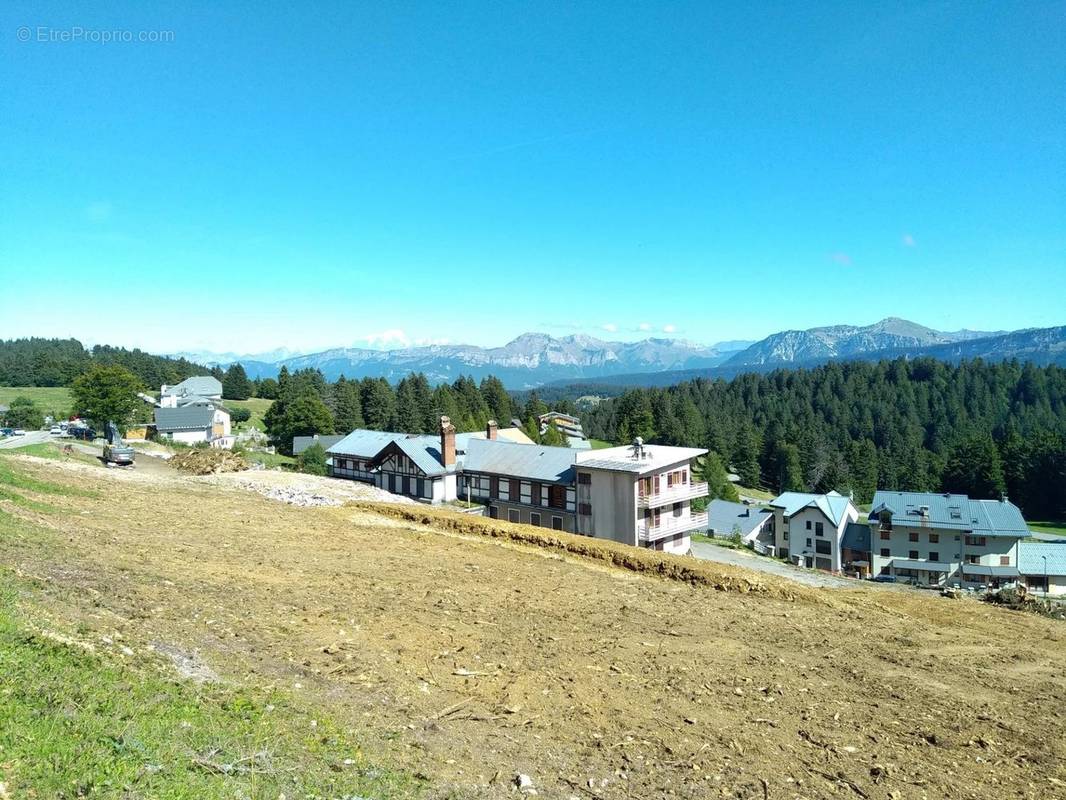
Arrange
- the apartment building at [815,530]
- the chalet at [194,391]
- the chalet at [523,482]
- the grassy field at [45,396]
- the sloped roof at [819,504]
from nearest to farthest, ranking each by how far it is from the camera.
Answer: the chalet at [523,482] → the apartment building at [815,530] → the sloped roof at [819,504] → the grassy field at [45,396] → the chalet at [194,391]

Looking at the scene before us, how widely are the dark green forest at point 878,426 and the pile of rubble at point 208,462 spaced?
268ft

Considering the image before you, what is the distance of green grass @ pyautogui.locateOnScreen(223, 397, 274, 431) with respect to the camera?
389ft

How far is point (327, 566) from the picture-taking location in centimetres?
1916

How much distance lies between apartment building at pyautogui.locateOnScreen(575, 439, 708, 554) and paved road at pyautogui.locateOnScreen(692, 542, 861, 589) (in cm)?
256

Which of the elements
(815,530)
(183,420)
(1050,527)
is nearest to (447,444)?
(815,530)

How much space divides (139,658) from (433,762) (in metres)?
4.95

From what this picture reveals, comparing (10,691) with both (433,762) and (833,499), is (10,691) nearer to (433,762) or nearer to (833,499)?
(433,762)

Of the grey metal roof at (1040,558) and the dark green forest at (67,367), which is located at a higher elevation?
the dark green forest at (67,367)

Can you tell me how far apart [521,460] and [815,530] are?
39166 millimetres

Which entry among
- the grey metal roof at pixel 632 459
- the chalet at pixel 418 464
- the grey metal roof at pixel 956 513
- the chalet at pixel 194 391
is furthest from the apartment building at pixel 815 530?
the chalet at pixel 194 391

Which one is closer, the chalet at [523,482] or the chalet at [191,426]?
→ the chalet at [523,482]

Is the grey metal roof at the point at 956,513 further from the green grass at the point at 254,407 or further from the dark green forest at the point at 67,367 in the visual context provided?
the dark green forest at the point at 67,367

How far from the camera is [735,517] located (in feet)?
252

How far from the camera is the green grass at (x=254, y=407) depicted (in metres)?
118
